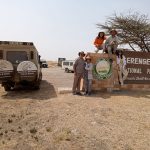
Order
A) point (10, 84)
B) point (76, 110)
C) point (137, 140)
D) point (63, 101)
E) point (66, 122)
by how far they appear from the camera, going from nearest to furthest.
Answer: point (137, 140) < point (66, 122) < point (76, 110) < point (63, 101) < point (10, 84)

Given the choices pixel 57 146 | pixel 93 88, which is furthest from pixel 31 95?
pixel 57 146

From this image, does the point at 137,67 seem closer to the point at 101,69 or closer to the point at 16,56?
the point at 101,69

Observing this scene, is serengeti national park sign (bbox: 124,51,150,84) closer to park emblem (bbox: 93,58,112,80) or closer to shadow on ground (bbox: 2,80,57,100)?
park emblem (bbox: 93,58,112,80)

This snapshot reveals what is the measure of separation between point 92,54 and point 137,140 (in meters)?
6.94

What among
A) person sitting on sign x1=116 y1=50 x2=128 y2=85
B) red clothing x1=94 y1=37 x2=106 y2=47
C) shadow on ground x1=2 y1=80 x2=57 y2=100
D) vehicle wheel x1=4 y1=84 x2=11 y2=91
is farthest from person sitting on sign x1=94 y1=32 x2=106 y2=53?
vehicle wheel x1=4 y1=84 x2=11 y2=91

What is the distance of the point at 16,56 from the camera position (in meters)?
17.5

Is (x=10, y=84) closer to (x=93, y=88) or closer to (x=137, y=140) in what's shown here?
(x=93, y=88)

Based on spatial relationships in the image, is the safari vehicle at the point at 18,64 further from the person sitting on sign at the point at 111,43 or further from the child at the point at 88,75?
the person sitting on sign at the point at 111,43

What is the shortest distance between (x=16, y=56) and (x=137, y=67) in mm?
5770

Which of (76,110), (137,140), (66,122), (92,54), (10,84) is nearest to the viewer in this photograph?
(137,140)

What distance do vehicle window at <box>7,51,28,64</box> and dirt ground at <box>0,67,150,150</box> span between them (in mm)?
2345

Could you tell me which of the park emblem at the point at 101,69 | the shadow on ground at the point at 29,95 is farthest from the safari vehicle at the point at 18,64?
the park emblem at the point at 101,69

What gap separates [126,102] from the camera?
1413 cm

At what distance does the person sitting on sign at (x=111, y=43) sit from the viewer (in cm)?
1633
